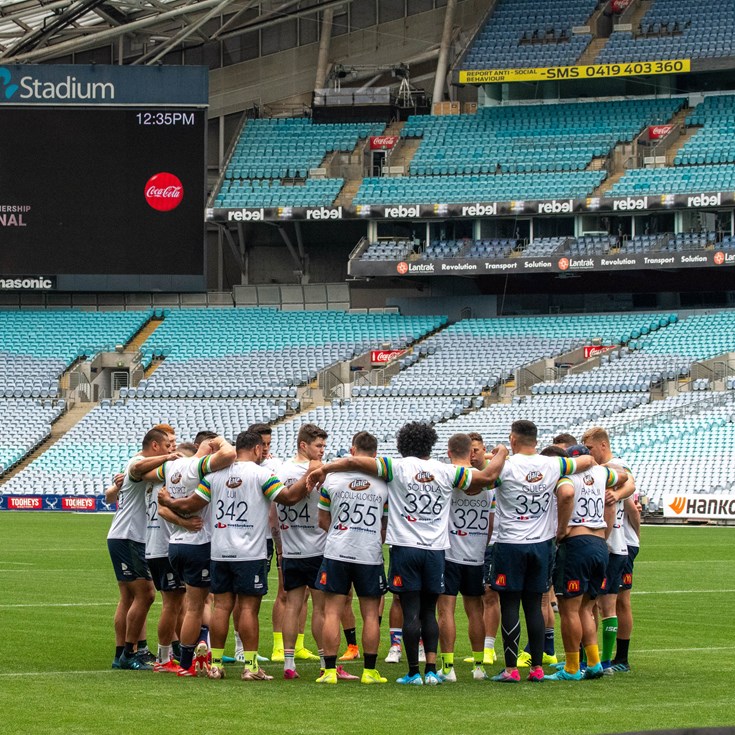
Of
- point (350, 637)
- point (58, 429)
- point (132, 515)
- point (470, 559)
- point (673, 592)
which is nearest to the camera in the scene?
point (470, 559)

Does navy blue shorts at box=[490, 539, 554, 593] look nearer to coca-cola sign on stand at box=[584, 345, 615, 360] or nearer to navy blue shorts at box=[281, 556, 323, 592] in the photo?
navy blue shorts at box=[281, 556, 323, 592]

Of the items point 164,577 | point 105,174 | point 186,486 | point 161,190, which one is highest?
point 105,174

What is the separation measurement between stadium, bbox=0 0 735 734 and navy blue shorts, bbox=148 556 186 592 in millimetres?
29256

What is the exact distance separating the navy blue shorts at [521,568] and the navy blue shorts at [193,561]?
247 cm

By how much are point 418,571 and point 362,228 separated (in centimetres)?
4787

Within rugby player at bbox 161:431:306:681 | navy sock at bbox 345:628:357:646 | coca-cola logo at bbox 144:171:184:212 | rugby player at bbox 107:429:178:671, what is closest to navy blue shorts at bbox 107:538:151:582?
rugby player at bbox 107:429:178:671

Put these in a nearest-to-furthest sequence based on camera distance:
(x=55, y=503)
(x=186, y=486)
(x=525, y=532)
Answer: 1. (x=525, y=532)
2. (x=186, y=486)
3. (x=55, y=503)

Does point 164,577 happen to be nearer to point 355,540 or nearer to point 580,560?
point 355,540

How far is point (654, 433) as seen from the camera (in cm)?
4403

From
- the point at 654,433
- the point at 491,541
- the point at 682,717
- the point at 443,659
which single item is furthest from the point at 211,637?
the point at 654,433

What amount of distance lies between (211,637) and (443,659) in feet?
6.49

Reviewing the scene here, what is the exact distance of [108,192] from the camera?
179 feet

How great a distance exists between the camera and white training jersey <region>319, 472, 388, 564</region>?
12.1 metres

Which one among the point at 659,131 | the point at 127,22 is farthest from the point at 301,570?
the point at 127,22
